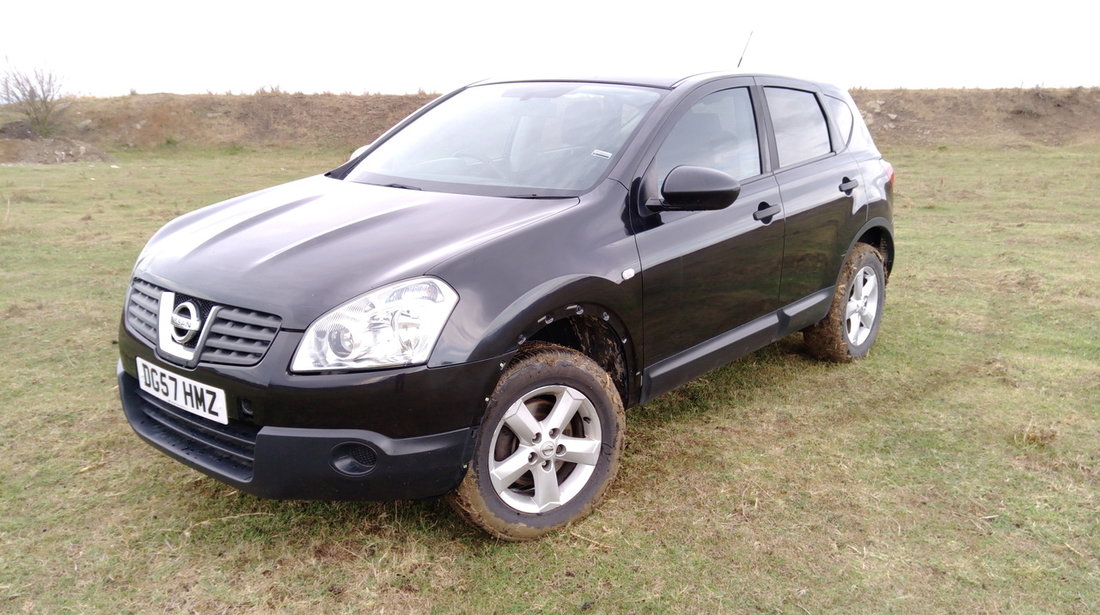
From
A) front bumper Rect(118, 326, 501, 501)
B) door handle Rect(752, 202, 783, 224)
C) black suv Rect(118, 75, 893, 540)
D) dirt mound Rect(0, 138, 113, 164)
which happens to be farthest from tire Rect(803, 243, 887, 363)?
dirt mound Rect(0, 138, 113, 164)

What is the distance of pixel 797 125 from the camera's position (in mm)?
4398

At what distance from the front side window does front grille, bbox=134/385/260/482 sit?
72.2 inches

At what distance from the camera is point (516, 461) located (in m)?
2.85

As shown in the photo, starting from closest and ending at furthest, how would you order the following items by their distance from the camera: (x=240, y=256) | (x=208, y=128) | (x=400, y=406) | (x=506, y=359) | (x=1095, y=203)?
(x=400, y=406) < (x=506, y=359) < (x=240, y=256) < (x=1095, y=203) < (x=208, y=128)

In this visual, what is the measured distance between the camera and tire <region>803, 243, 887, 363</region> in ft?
15.5

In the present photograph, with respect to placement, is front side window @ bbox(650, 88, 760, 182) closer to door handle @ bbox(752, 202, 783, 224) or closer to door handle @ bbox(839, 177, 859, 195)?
door handle @ bbox(752, 202, 783, 224)

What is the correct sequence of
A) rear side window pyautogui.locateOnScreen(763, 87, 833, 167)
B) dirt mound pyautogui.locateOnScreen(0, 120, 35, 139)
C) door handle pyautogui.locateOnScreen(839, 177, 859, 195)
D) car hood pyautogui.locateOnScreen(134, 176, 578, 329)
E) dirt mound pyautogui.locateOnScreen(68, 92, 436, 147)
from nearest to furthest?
car hood pyautogui.locateOnScreen(134, 176, 578, 329)
rear side window pyautogui.locateOnScreen(763, 87, 833, 167)
door handle pyautogui.locateOnScreen(839, 177, 859, 195)
dirt mound pyautogui.locateOnScreen(0, 120, 35, 139)
dirt mound pyautogui.locateOnScreen(68, 92, 436, 147)

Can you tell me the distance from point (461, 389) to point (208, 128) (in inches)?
1149

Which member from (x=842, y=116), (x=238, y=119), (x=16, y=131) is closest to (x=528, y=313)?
(x=842, y=116)

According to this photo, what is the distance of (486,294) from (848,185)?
2.73m

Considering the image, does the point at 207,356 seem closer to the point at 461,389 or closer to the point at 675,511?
the point at 461,389

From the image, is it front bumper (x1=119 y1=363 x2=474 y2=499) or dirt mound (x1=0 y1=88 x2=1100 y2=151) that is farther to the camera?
dirt mound (x1=0 y1=88 x2=1100 y2=151)

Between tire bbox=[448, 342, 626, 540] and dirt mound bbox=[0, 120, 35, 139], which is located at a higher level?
dirt mound bbox=[0, 120, 35, 139]

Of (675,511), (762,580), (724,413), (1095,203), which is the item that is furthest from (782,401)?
(1095,203)
